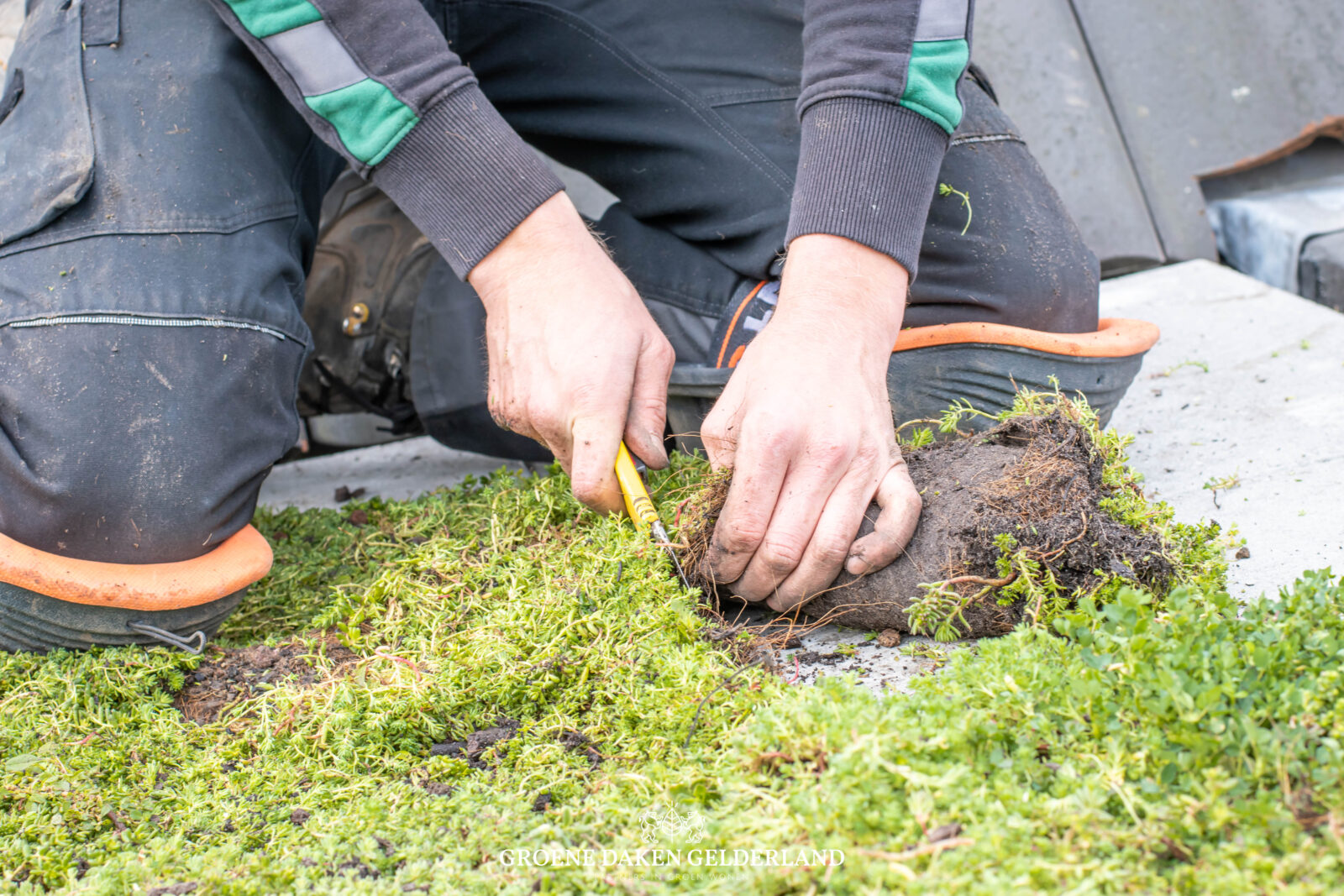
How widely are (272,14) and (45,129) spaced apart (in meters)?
0.46

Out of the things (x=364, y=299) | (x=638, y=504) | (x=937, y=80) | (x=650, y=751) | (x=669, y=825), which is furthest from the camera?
(x=364, y=299)

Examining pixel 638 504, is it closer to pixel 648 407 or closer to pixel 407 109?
pixel 648 407

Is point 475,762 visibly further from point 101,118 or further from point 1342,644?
point 101,118

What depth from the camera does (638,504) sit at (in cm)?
139

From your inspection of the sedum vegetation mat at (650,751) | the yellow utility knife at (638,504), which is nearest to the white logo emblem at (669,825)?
the sedum vegetation mat at (650,751)

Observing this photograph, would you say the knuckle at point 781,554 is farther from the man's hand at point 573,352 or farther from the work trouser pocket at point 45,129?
the work trouser pocket at point 45,129

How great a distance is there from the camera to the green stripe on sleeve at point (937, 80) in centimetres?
145

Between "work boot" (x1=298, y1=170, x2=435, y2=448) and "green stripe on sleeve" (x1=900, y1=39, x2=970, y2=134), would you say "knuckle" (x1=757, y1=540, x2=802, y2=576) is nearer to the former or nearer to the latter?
"green stripe on sleeve" (x1=900, y1=39, x2=970, y2=134)

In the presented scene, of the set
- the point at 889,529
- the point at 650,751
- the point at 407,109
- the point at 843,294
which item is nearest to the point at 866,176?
the point at 843,294

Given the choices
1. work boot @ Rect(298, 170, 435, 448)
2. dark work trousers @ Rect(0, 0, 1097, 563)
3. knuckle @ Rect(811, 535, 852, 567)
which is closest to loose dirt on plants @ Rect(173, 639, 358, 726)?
dark work trousers @ Rect(0, 0, 1097, 563)

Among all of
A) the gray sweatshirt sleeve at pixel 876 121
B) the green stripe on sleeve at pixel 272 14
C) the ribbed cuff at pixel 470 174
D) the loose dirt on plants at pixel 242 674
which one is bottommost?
the loose dirt on plants at pixel 242 674

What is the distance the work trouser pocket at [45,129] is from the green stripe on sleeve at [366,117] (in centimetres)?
41

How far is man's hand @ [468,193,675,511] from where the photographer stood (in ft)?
4.58

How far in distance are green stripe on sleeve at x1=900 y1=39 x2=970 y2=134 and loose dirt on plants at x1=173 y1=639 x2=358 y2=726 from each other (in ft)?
4.12
